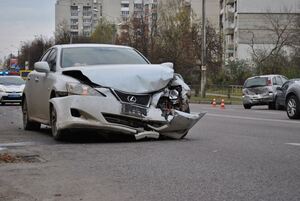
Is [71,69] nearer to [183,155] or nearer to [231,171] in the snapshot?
[183,155]

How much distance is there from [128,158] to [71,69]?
242cm

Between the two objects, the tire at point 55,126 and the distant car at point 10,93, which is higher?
the tire at point 55,126

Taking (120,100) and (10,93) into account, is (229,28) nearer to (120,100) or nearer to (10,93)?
(10,93)

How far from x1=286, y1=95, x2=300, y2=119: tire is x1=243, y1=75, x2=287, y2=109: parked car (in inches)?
395

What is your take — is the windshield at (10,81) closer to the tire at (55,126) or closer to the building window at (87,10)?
the tire at (55,126)

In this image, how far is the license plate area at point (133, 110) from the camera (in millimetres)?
9734

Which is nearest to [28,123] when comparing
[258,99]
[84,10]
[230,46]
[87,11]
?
[258,99]

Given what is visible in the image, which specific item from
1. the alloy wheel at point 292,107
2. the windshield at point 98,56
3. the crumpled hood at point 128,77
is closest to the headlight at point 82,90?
the crumpled hood at point 128,77

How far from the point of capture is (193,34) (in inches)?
2184

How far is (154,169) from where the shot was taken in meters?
7.37

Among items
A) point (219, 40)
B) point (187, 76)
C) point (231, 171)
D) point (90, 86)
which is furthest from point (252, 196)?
point (219, 40)

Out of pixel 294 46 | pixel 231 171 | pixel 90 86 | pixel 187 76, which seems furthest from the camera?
pixel 294 46

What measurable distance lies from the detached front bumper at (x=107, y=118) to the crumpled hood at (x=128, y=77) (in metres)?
0.28

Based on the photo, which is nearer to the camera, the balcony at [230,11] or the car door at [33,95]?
the car door at [33,95]
